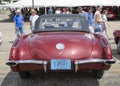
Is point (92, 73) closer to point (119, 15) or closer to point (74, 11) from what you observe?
point (119, 15)

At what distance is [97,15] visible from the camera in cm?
1333

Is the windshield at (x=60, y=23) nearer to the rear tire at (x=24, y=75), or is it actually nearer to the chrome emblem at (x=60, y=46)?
the rear tire at (x=24, y=75)

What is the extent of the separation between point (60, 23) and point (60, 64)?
2.02 metres

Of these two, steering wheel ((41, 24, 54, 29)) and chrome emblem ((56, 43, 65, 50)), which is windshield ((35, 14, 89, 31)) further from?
chrome emblem ((56, 43, 65, 50))

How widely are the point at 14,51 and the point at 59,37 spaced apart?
967 mm

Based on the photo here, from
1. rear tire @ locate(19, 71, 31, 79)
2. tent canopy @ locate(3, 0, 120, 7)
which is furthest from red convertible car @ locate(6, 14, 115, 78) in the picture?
tent canopy @ locate(3, 0, 120, 7)

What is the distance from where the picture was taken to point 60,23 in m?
8.41

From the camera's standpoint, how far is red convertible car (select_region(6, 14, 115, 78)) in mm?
6633

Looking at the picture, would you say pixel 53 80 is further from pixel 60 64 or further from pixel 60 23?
pixel 60 23

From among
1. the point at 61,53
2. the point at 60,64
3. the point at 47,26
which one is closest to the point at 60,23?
the point at 47,26

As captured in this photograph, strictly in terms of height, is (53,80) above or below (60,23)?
below

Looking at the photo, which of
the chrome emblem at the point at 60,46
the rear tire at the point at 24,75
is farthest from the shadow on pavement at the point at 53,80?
the chrome emblem at the point at 60,46

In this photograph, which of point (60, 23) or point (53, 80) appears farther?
point (60, 23)

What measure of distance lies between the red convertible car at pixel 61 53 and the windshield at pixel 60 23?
627 millimetres
